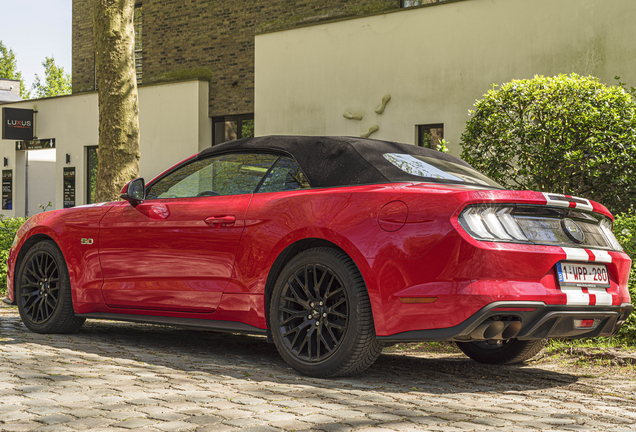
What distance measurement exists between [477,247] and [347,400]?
111 cm

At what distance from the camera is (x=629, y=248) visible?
22.5 feet

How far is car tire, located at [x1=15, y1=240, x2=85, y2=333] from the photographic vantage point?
6387 mm

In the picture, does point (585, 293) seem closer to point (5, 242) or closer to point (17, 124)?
point (5, 242)

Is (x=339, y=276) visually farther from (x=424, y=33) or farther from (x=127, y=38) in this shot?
(x=424, y=33)

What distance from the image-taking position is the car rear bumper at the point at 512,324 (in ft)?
13.7

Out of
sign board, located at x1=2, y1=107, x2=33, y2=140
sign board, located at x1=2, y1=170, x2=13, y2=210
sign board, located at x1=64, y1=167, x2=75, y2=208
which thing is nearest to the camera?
sign board, located at x1=64, y1=167, x2=75, y2=208

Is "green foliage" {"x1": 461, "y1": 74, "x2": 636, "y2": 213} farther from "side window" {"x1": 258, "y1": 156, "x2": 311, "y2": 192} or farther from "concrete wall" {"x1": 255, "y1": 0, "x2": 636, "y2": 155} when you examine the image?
"side window" {"x1": 258, "y1": 156, "x2": 311, "y2": 192}

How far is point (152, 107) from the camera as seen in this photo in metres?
19.8

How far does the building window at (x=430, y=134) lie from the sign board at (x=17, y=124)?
48.0 feet

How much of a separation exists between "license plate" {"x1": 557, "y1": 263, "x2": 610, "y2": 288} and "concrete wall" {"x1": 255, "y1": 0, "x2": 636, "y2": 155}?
757cm

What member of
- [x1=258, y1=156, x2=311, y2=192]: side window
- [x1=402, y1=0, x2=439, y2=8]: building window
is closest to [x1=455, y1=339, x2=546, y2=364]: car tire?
[x1=258, y1=156, x2=311, y2=192]: side window

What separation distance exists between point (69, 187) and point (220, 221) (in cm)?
1859

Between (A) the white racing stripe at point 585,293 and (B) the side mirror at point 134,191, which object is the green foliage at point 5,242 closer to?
(B) the side mirror at point 134,191

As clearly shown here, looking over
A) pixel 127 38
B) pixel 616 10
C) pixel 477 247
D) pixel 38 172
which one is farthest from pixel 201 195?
pixel 38 172
